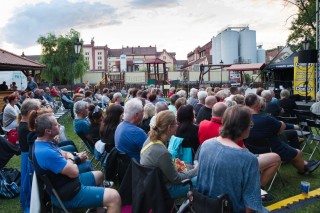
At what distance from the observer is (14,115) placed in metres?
8.26

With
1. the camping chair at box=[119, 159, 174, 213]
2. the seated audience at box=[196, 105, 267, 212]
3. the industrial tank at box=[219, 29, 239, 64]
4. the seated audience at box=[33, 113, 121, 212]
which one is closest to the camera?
the seated audience at box=[196, 105, 267, 212]

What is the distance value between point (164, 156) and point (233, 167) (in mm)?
866

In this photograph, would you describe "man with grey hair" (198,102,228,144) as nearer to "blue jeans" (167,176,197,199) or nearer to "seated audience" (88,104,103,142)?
"blue jeans" (167,176,197,199)

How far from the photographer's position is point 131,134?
4164 mm

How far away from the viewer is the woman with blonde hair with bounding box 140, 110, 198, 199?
10.6ft

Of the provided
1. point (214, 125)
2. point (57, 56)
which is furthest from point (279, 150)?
point (57, 56)

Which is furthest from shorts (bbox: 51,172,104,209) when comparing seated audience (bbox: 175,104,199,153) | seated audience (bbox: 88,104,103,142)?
seated audience (bbox: 88,104,103,142)

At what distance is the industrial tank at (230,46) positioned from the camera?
1941 inches

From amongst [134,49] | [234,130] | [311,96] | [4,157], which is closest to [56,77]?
[311,96]

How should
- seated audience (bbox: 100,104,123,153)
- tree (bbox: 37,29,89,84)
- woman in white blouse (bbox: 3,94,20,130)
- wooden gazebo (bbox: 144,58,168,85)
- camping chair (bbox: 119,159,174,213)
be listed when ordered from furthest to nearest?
tree (bbox: 37,29,89,84) < wooden gazebo (bbox: 144,58,168,85) < woman in white blouse (bbox: 3,94,20,130) < seated audience (bbox: 100,104,123,153) < camping chair (bbox: 119,159,174,213)

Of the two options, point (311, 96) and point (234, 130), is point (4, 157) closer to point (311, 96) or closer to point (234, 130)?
point (234, 130)

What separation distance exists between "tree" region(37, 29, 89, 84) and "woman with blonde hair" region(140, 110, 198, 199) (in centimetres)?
4418

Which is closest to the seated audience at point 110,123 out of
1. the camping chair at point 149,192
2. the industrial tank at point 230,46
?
the camping chair at point 149,192

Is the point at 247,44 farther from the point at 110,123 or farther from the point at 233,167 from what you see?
the point at 233,167
